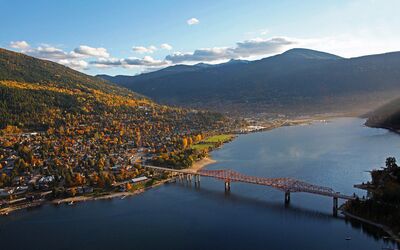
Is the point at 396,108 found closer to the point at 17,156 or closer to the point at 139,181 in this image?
the point at 139,181

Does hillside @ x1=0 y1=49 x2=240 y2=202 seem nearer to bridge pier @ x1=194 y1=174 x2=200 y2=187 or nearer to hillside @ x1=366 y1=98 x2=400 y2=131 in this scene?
bridge pier @ x1=194 y1=174 x2=200 y2=187

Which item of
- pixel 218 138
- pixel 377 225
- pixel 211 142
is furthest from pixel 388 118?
pixel 377 225

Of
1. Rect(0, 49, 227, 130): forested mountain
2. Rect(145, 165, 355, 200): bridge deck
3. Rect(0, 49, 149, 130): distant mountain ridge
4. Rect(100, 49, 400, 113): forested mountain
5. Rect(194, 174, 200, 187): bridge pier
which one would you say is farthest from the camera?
Rect(100, 49, 400, 113): forested mountain

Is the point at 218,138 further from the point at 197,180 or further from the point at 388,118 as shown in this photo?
the point at 388,118

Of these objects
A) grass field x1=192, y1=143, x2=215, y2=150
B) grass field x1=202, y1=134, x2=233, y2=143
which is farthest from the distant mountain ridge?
grass field x1=192, y1=143, x2=215, y2=150

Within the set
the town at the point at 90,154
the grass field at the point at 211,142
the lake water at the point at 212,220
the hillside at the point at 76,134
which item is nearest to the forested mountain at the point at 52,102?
the hillside at the point at 76,134
